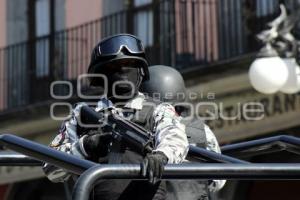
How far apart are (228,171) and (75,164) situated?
0.44 metres

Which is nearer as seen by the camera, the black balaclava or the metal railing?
the black balaclava

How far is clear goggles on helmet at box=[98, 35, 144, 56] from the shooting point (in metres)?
3.92

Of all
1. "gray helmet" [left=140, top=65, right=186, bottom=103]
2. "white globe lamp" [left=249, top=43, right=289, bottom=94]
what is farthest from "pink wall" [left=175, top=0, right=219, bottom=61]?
"gray helmet" [left=140, top=65, right=186, bottom=103]

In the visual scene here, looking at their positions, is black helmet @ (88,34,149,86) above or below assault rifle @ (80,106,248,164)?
above

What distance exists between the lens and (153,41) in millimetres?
13703

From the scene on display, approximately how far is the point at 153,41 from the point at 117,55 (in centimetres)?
981

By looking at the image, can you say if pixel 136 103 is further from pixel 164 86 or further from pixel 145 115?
pixel 164 86

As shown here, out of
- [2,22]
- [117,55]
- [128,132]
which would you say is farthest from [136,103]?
[2,22]

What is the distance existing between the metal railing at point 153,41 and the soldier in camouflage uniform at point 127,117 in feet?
25.9

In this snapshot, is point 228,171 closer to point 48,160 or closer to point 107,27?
point 48,160

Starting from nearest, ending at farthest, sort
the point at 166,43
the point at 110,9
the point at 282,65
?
the point at 282,65 → the point at 166,43 → the point at 110,9

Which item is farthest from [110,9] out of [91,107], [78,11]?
[91,107]

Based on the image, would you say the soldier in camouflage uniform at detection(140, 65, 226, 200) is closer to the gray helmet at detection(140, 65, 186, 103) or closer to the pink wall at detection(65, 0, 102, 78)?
the gray helmet at detection(140, 65, 186, 103)

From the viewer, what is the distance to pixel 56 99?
1438 centimetres
